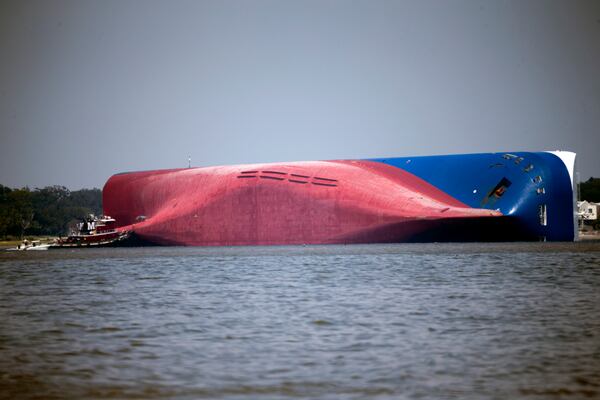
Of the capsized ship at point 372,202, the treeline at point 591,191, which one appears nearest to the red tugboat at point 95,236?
the capsized ship at point 372,202

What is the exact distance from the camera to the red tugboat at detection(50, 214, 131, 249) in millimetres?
72438

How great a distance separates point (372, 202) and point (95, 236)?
2445 cm

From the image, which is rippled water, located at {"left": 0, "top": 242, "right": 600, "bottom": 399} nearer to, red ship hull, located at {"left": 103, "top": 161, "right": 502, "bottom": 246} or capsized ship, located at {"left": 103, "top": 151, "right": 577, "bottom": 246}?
capsized ship, located at {"left": 103, "top": 151, "right": 577, "bottom": 246}

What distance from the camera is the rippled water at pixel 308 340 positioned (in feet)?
30.0

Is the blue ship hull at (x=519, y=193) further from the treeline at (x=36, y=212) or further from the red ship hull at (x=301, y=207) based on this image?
the treeline at (x=36, y=212)

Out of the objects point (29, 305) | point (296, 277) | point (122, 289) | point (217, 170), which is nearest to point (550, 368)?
point (29, 305)

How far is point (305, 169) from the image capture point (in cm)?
6906

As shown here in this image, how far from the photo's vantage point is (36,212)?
14938cm

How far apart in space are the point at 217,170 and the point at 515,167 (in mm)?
26202

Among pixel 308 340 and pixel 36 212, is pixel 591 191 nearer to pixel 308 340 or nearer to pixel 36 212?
pixel 36 212

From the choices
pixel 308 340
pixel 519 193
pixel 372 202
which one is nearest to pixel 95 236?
pixel 372 202

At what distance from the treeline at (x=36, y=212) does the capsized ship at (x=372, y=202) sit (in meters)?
60.2

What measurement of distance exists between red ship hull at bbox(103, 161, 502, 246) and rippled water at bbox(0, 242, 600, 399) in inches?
1541

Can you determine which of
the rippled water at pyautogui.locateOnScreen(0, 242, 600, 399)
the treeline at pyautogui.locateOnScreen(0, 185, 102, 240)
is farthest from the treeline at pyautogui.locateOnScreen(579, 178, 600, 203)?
the rippled water at pyautogui.locateOnScreen(0, 242, 600, 399)
